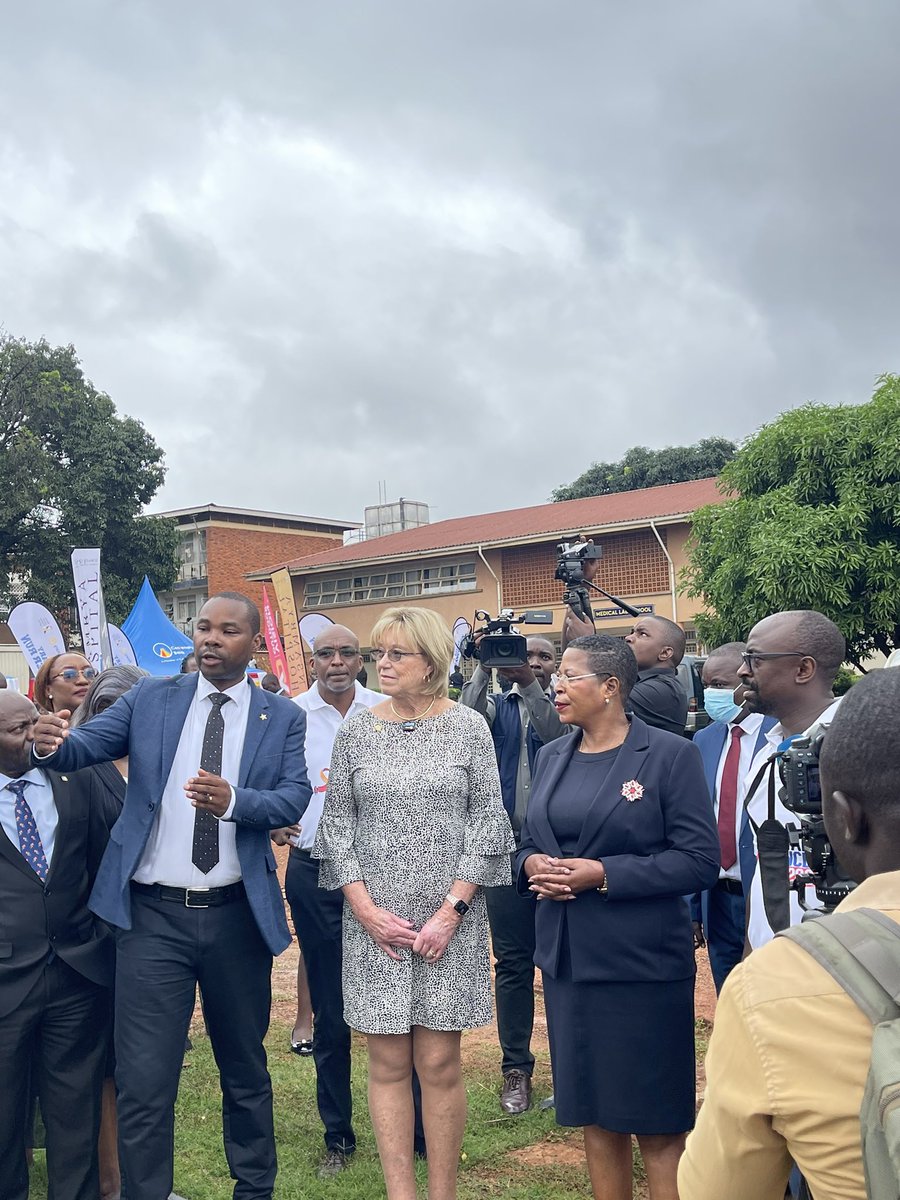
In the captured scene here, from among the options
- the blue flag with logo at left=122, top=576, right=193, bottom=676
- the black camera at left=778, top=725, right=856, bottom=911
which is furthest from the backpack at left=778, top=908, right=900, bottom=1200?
the blue flag with logo at left=122, top=576, right=193, bottom=676

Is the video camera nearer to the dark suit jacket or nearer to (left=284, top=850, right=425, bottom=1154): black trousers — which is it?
(left=284, top=850, right=425, bottom=1154): black trousers

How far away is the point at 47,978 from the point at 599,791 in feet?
6.85

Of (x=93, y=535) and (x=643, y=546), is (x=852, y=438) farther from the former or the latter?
(x=93, y=535)

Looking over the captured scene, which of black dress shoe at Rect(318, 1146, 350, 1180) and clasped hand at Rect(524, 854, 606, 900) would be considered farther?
black dress shoe at Rect(318, 1146, 350, 1180)

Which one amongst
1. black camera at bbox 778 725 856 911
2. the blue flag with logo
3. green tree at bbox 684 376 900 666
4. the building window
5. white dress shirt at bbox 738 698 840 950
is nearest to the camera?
black camera at bbox 778 725 856 911

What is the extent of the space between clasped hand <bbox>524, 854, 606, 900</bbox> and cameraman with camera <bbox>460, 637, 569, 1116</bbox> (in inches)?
66.1

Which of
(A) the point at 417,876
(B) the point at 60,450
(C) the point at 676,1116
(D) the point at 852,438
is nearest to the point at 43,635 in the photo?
(A) the point at 417,876

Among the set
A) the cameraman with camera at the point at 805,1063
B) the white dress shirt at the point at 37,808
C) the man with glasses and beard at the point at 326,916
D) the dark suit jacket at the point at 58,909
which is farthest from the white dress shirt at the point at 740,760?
the cameraman with camera at the point at 805,1063

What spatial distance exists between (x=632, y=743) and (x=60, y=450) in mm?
33257

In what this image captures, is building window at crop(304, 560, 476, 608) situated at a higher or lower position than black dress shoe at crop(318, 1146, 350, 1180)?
higher

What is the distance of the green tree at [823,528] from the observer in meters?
20.3

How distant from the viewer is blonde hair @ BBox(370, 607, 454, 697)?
4520 millimetres

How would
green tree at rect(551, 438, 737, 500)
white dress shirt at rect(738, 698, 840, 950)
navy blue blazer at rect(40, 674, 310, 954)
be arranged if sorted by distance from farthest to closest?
green tree at rect(551, 438, 737, 500), navy blue blazer at rect(40, 674, 310, 954), white dress shirt at rect(738, 698, 840, 950)

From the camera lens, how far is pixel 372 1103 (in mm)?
4289
